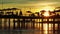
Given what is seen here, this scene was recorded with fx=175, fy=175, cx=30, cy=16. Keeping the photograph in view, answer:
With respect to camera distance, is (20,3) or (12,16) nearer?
(12,16)

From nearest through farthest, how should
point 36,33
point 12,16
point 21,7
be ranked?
point 36,33 → point 12,16 → point 21,7

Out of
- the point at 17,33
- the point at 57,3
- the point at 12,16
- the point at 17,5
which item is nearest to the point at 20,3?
the point at 17,5

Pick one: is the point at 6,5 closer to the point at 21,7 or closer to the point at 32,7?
the point at 21,7

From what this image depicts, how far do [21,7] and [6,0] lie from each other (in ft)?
2.91

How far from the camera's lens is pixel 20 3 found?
8.96 metres

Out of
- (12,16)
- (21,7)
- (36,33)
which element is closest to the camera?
(36,33)

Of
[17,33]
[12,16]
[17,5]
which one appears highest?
[17,5]

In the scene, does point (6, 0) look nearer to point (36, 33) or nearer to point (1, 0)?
point (1, 0)

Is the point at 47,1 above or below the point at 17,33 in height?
above

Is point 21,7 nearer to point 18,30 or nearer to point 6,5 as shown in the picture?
point 6,5

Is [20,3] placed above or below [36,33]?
above

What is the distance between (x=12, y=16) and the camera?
658 centimetres

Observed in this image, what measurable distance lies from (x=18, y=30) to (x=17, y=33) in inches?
20.2

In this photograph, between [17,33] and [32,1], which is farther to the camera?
[32,1]
